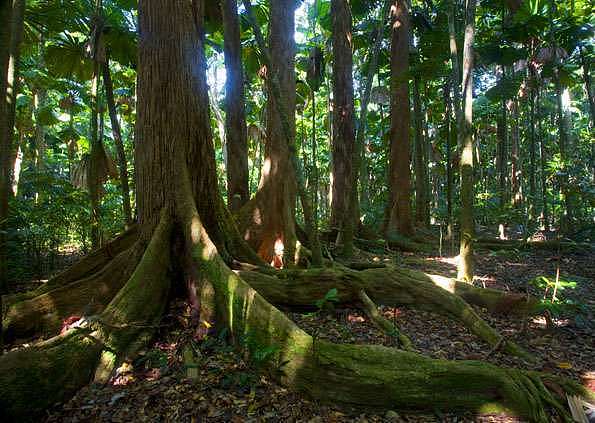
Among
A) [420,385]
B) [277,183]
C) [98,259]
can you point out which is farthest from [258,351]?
[277,183]

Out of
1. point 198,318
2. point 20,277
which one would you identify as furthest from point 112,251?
point 20,277

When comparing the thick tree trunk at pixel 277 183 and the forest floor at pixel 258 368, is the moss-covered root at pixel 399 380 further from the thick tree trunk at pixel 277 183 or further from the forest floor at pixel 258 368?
the thick tree trunk at pixel 277 183

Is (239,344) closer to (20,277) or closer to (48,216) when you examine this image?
(20,277)

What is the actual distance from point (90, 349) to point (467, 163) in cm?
538

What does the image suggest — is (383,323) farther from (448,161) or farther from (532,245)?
(532,245)

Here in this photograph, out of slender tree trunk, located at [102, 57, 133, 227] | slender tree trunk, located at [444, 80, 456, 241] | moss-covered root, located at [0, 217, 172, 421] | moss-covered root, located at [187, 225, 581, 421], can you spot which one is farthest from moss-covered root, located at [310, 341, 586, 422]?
slender tree trunk, located at [444, 80, 456, 241]

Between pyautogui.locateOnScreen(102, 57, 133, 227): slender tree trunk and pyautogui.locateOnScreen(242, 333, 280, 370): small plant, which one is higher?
pyautogui.locateOnScreen(102, 57, 133, 227): slender tree trunk

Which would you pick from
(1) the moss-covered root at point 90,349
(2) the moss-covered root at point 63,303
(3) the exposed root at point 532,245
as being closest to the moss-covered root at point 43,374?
(1) the moss-covered root at point 90,349

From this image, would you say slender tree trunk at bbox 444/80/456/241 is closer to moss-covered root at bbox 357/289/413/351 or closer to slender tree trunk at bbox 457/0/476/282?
slender tree trunk at bbox 457/0/476/282

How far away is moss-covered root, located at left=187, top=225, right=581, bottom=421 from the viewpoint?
309 centimetres

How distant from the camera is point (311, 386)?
3.20 meters

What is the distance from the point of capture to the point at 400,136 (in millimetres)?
11305

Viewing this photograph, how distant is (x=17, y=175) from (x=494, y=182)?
24.8 meters

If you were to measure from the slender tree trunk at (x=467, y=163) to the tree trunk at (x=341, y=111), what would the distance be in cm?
318
